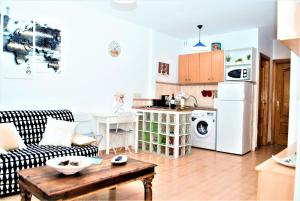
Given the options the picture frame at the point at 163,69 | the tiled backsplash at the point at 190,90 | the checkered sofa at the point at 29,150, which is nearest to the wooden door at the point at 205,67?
the tiled backsplash at the point at 190,90

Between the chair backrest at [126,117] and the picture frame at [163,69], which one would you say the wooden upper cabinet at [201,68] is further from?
the chair backrest at [126,117]

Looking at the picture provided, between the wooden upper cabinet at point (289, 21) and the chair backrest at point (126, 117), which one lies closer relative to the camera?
the wooden upper cabinet at point (289, 21)

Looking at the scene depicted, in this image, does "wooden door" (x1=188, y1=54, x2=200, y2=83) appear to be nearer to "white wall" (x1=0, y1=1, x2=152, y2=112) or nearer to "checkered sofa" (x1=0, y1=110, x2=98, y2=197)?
"white wall" (x1=0, y1=1, x2=152, y2=112)

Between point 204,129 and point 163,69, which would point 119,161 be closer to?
point 204,129

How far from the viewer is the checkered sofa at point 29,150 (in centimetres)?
239

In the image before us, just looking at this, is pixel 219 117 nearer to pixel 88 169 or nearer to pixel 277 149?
pixel 277 149

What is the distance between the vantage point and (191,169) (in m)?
3.53

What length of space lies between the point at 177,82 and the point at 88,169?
4199 mm

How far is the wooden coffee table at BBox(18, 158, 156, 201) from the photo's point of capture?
63.6 inches

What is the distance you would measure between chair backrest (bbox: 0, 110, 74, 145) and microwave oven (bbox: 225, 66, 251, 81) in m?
3.47

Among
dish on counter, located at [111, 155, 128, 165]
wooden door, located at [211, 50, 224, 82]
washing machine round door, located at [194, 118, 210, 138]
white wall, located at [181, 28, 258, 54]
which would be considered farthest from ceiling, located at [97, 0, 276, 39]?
dish on counter, located at [111, 155, 128, 165]

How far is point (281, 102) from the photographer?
5.68 m

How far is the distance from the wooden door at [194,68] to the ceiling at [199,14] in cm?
65

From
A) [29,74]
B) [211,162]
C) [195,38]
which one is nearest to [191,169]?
[211,162]
